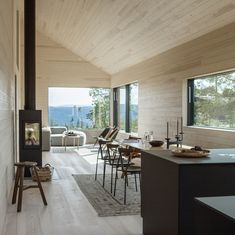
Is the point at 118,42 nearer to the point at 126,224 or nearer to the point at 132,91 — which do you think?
the point at 132,91

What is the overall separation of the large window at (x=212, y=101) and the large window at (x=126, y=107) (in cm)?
427

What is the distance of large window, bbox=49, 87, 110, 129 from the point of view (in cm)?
1428

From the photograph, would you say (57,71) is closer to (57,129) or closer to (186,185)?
(57,129)

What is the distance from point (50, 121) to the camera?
14.2 m

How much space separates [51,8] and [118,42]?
200 cm

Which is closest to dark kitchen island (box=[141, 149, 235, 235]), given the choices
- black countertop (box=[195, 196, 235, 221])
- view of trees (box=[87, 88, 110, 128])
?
black countertop (box=[195, 196, 235, 221])

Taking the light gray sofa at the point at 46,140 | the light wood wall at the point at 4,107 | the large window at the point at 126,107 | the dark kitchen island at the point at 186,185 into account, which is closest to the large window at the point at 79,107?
the large window at the point at 126,107

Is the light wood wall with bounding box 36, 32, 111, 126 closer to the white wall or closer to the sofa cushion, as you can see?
the sofa cushion

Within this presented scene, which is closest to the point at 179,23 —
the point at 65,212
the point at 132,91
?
the point at 65,212

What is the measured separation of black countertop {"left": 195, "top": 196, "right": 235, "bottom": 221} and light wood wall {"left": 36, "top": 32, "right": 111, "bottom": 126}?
12.4 meters

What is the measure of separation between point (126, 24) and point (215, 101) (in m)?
2.68

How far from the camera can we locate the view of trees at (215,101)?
6336mm

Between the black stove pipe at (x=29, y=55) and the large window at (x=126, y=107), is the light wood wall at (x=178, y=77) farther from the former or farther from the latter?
the black stove pipe at (x=29, y=55)

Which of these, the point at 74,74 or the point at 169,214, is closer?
the point at 169,214
